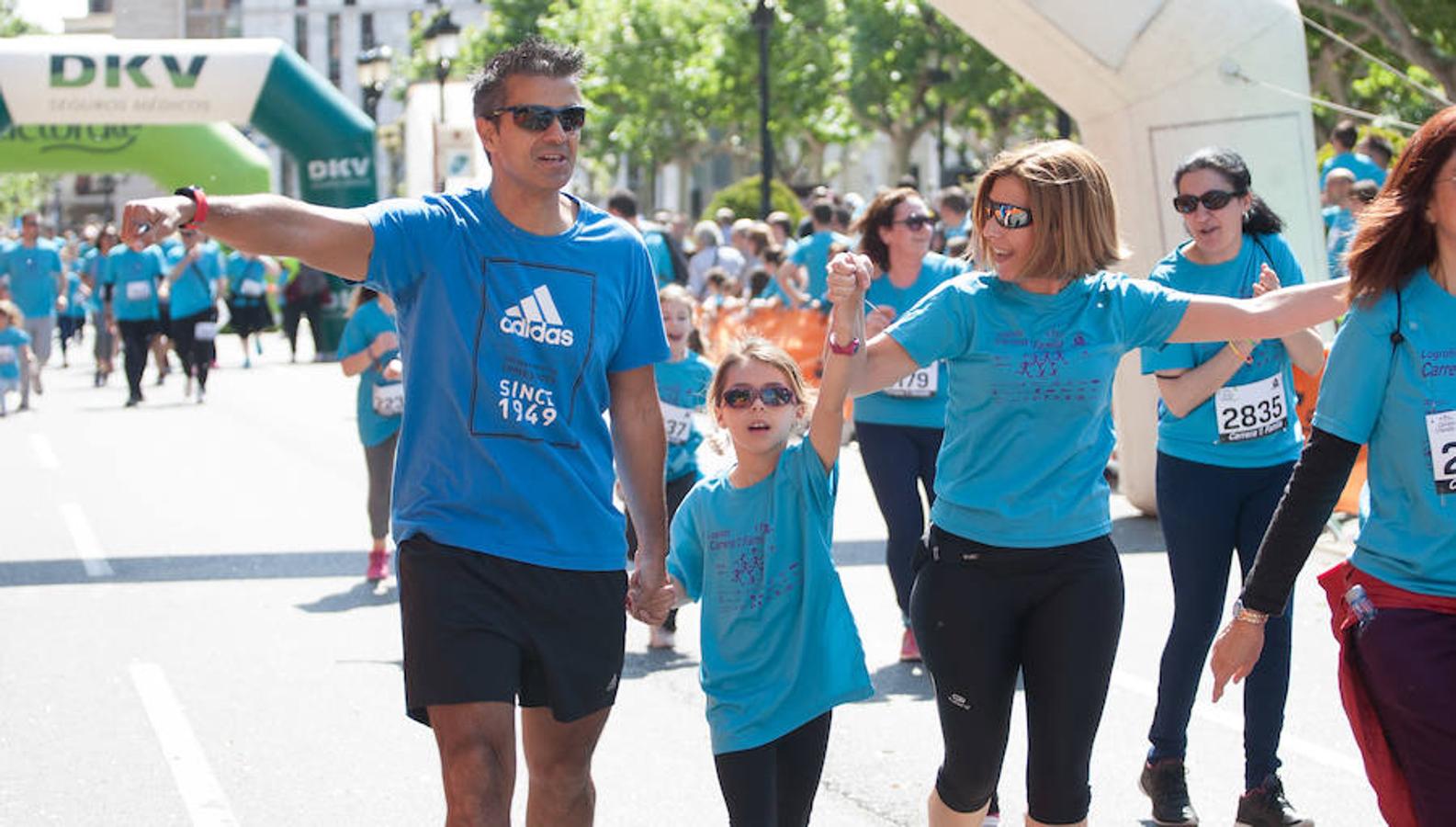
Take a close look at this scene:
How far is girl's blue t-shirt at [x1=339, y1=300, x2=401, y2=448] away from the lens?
966cm

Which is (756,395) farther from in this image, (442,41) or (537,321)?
(442,41)

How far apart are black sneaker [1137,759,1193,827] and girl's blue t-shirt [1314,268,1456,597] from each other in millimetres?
2014

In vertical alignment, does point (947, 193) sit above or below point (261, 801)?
above

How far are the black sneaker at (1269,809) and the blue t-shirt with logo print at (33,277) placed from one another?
21395 mm

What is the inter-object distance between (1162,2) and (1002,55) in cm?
115

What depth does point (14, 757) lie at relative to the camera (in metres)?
6.72

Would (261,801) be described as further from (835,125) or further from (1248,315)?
(835,125)

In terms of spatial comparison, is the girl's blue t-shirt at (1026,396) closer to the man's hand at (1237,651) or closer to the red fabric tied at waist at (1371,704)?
the man's hand at (1237,651)

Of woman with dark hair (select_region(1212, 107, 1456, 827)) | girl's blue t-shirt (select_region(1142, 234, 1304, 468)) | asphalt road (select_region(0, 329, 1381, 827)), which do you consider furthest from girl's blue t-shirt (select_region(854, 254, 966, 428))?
woman with dark hair (select_region(1212, 107, 1456, 827))

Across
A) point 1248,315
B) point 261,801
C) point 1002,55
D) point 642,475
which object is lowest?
point 261,801

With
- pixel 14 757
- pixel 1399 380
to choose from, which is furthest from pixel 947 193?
pixel 1399 380

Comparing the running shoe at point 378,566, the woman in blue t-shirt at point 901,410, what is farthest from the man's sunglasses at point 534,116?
the running shoe at point 378,566

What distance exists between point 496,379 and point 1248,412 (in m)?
2.48

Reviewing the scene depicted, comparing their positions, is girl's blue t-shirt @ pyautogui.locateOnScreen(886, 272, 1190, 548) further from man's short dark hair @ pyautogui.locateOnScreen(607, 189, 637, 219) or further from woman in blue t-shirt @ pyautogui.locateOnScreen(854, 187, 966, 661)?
man's short dark hair @ pyautogui.locateOnScreen(607, 189, 637, 219)
